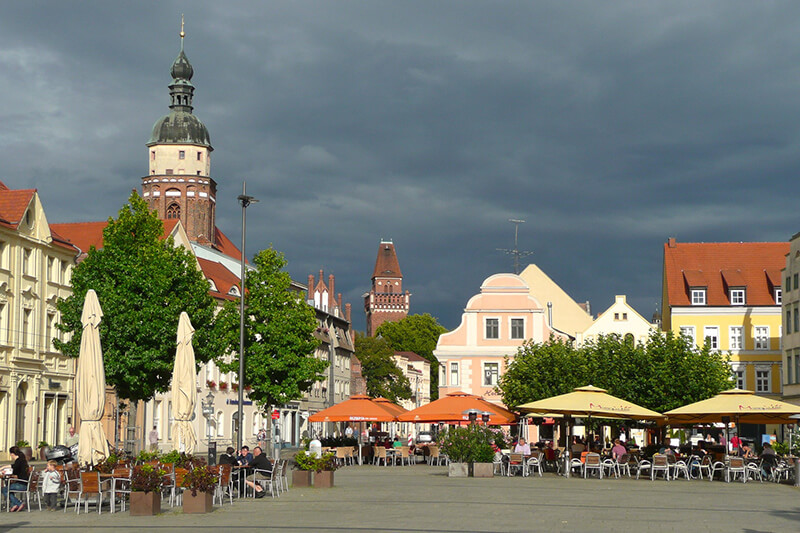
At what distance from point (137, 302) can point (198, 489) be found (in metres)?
21.4

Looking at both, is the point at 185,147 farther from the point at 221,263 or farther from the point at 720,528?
the point at 720,528

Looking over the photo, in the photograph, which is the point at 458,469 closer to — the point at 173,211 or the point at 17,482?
the point at 17,482

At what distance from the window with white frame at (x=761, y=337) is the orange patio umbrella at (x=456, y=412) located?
3537cm

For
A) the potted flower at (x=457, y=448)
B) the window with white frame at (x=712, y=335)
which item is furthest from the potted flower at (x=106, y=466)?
the window with white frame at (x=712, y=335)

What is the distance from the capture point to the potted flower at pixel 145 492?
19.3 meters

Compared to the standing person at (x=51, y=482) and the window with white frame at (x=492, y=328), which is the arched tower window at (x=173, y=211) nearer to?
the window with white frame at (x=492, y=328)

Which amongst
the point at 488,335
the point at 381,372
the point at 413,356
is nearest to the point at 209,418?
the point at 488,335

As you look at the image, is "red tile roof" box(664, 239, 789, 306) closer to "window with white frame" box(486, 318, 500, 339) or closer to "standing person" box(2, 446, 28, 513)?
"window with white frame" box(486, 318, 500, 339)

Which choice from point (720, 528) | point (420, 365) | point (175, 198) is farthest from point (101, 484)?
point (420, 365)

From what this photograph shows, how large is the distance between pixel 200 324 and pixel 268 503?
65.1 feet

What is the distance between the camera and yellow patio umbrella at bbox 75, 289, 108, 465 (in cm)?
2438

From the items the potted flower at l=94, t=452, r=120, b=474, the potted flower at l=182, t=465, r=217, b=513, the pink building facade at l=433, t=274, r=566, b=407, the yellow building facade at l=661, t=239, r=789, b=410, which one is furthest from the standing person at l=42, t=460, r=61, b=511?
the yellow building facade at l=661, t=239, r=789, b=410

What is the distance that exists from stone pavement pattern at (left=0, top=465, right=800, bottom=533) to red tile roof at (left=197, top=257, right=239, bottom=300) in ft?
138

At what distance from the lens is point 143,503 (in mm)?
19453
